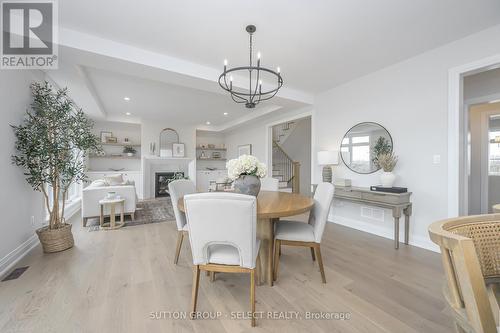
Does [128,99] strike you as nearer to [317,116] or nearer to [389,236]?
[317,116]

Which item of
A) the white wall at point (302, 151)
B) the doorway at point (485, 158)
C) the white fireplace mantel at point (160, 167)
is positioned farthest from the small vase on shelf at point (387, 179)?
the white fireplace mantel at point (160, 167)

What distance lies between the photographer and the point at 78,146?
260cm

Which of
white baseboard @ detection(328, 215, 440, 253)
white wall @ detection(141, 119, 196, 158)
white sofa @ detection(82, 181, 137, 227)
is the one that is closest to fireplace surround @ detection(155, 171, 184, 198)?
white wall @ detection(141, 119, 196, 158)

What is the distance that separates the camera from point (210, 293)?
1737 millimetres

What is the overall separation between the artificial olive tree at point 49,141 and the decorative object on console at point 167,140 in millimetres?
4118

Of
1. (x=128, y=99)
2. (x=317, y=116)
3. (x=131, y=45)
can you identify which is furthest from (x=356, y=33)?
(x=128, y=99)

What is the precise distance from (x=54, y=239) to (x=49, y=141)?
3.85 ft

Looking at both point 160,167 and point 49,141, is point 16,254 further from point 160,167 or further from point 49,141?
point 160,167

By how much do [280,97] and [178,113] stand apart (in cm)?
329

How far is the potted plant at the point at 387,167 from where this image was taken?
281 cm

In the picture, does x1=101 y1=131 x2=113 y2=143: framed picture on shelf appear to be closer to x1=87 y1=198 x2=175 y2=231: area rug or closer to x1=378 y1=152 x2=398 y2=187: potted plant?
x1=87 y1=198 x2=175 y2=231: area rug

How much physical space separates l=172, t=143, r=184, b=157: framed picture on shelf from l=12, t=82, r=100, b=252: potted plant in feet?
14.2

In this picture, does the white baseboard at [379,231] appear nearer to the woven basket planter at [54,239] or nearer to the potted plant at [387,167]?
the potted plant at [387,167]

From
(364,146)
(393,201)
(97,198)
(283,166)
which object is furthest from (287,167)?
(97,198)
